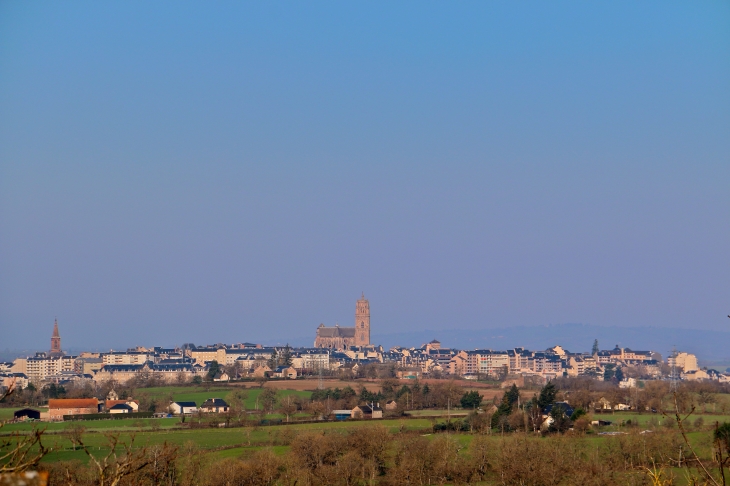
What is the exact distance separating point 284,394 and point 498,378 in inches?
1350

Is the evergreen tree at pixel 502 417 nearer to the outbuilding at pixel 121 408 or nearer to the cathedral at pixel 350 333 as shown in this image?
the outbuilding at pixel 121 408

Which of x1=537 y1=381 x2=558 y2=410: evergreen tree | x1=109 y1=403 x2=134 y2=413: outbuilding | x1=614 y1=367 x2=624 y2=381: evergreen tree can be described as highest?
x1=537 y1=381 x2=558 y2=410: evergreen tree

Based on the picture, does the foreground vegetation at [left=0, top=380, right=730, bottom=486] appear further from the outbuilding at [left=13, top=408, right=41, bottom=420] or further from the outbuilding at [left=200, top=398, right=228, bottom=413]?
the outbuilding at [left=13, top=408, right=41, bottom=420]

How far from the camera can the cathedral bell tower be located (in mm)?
185875

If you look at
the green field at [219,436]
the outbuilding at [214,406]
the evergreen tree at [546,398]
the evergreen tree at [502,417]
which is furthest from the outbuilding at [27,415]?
the evergreen tree at [546,398]

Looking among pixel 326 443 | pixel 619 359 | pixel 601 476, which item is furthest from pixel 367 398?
pixel 619 359

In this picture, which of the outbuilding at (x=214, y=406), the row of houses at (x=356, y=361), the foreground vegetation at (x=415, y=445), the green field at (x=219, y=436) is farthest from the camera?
the row of houses at (x=356, y=361)

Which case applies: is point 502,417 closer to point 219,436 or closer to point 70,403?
point 219,436

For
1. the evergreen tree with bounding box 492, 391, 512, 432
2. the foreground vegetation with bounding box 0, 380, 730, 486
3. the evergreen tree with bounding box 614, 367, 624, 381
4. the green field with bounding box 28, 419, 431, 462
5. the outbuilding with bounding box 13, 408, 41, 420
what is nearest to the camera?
the foreground vegetation with bounding box 0, 380, 730, 486

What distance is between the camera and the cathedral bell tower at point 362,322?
18588 cm

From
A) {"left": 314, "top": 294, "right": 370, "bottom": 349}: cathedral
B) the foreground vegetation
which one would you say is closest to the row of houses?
{"left": 314, "top": 294, "right": 370, "bottom": 349}: cathedral

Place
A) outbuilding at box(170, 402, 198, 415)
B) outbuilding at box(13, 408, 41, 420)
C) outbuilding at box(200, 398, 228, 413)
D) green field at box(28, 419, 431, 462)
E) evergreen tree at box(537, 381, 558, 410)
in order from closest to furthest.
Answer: green field at box(28, 419, 431, 462) < evergreen tree at box(537, 381, 558, 410) < outbuilding at box(13, 408, 41, 420) < outbuilding at box(200, 398, 228, 413) < outbuilding at box(170, 402, 198, 415)

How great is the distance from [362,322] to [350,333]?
14.7 ft

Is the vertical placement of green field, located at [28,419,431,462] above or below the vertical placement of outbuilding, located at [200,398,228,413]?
above
